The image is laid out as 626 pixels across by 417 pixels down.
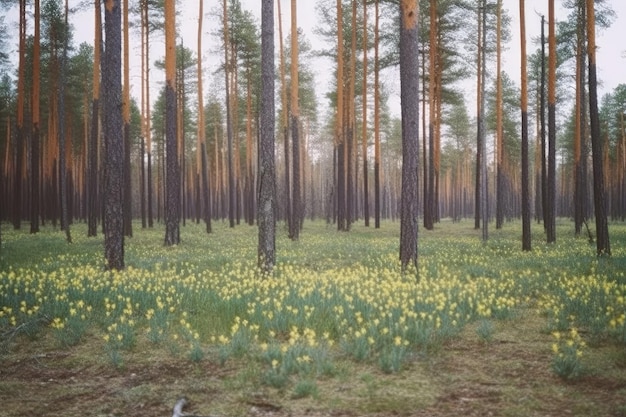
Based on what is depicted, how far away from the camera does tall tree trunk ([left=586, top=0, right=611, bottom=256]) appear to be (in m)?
12.6

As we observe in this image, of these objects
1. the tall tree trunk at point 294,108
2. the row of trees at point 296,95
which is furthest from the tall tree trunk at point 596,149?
the tall tree trunk at point 294,108

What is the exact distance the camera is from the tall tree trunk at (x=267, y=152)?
9656mm

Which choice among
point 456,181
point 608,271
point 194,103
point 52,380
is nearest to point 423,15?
point 608,271

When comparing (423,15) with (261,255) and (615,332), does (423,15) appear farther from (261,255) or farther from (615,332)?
(615,332)

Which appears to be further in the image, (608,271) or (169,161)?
(169,161)

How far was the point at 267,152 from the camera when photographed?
9.81m

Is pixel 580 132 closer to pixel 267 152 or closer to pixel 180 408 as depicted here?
pixel 267 152

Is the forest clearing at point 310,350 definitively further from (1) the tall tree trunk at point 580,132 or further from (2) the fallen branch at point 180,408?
(1) the tall tree trunk at point 580,132

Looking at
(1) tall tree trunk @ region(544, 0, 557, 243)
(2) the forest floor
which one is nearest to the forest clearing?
(2) the forest floor

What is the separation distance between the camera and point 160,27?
960 inches

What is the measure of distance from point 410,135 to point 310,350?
261 inches

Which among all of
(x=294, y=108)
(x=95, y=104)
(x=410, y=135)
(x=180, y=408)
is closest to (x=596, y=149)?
(x=410, y=135)

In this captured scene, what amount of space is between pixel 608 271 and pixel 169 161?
1404 centimetres

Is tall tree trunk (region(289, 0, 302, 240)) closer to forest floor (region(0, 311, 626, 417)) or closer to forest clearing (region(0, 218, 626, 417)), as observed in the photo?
forest clearing (region(0, 218, 626, 417))
